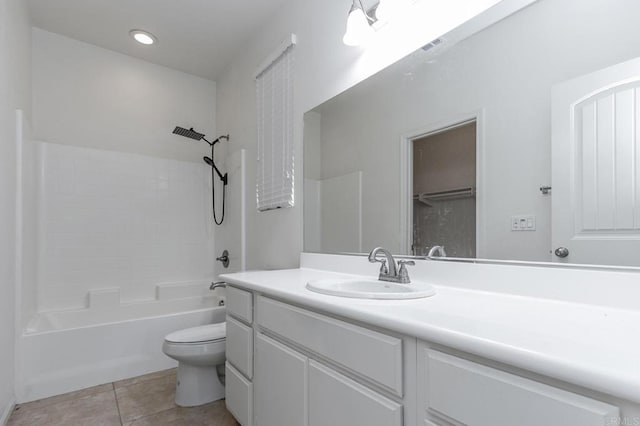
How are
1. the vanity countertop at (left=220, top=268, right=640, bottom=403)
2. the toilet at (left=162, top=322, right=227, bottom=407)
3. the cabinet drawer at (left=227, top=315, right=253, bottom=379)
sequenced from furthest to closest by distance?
the toilet at (left=162, top=322, right=227, bottom=407), the cabinet drawer at (left=227, top=315, right=253, bottom=379), the vanity countertop at (left=220, top=268, right=640, bottom=403)

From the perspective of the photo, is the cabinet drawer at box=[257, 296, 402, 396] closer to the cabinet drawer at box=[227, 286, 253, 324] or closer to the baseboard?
the cabinet drawer at box=[227, 286, 253, 324]

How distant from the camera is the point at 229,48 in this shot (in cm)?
293

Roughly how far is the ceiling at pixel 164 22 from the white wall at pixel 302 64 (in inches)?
5.8

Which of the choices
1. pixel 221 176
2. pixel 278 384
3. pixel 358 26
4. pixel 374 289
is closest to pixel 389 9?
pixel 358 26

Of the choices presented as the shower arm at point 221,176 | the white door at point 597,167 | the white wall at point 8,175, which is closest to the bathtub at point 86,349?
the white wall at point 8,175

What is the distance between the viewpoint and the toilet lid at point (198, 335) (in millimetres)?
1940

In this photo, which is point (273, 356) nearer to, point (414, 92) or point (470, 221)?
point (470, 221)

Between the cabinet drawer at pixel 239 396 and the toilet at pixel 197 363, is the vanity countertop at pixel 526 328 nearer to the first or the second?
the cabinet drawer at pixel 239 396

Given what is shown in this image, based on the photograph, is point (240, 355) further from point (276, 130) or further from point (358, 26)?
point (358, 26)

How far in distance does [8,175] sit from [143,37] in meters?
1.52

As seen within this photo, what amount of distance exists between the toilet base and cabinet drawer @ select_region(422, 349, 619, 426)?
64.0 inches

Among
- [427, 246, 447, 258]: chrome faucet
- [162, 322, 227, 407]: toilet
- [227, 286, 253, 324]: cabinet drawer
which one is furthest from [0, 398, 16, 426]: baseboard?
[427, 246, 447, 258]: chrome faucet

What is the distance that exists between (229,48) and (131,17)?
747mm

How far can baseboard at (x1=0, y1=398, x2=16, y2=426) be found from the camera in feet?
5.63
